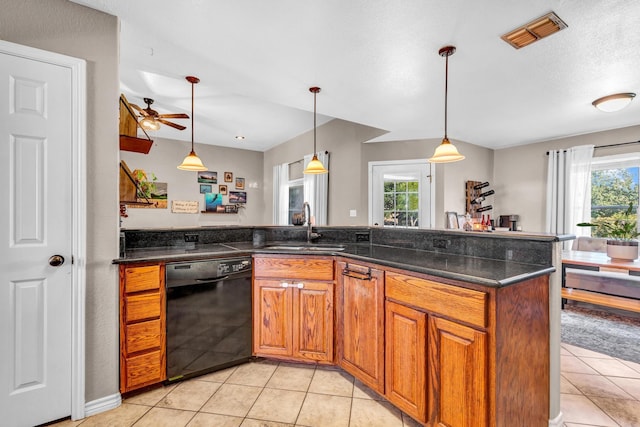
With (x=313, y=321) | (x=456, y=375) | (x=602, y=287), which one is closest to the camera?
(x=456, y=375)

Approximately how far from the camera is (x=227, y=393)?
1916 millimetres

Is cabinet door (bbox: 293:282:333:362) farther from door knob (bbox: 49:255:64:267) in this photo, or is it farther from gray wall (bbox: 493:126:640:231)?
gray wall (bbox: 493:126:640:231)

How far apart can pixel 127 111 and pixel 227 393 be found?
2020mm

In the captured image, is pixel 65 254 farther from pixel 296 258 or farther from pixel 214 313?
pixel 296 258

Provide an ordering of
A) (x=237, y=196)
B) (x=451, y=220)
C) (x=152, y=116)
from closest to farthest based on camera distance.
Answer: (x=152, y=116)
(x=451, y=220)
(x=237, y=196)

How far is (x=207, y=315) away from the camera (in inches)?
80.6

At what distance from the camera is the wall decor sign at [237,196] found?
6.63 meters

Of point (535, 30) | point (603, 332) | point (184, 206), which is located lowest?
point (603, 332)

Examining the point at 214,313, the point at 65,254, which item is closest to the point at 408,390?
the point at 214,313

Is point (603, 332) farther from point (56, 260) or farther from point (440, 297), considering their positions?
point (56, 260)

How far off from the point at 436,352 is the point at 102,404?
6.44 ft

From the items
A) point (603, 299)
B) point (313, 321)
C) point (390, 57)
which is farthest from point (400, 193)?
point (313, 321)

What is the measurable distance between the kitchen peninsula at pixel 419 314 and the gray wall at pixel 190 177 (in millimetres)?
3953

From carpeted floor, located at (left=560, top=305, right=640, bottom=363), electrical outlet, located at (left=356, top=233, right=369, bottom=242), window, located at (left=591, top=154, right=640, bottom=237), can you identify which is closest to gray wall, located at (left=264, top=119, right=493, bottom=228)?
window, located at (left=591, top=154, right=640, bottom=237)
